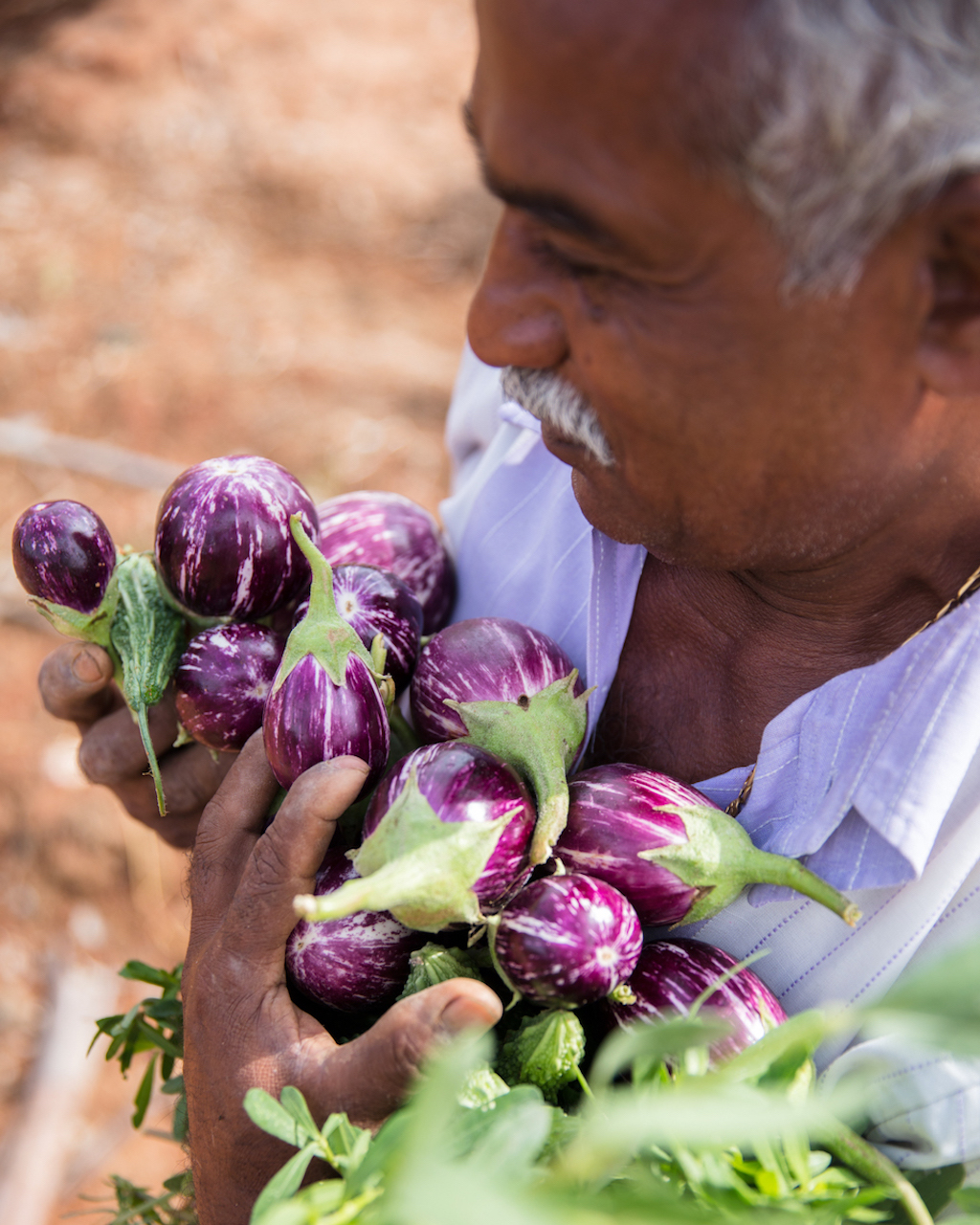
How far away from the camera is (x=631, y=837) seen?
99cm

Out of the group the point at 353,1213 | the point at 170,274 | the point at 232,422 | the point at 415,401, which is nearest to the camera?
the point at 353,1213

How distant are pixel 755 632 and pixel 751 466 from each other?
338mm

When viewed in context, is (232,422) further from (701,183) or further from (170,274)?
(701,183)

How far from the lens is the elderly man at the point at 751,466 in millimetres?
848

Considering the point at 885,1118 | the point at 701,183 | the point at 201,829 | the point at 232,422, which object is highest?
the point at 701,183

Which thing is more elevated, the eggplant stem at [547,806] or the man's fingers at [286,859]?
the eggplant stem at [547,806]

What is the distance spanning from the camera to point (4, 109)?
584 centimetres

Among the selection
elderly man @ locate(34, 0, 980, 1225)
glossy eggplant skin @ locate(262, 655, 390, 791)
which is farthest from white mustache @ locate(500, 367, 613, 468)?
glossy eggplant skin @ locate(262, 655, 390, 791)

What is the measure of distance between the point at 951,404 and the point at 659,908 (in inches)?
22.7

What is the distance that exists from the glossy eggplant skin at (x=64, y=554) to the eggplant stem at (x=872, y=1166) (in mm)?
944

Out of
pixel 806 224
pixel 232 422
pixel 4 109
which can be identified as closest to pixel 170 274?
pixel 232 422

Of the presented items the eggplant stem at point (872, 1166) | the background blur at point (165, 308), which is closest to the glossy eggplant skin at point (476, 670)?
the eggplant stem at point (872, 1166)

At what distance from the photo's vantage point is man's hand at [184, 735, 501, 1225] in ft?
3.06

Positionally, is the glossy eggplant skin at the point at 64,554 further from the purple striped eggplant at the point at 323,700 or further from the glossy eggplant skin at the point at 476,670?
the glossy eggplant skin at the point at 476,670
